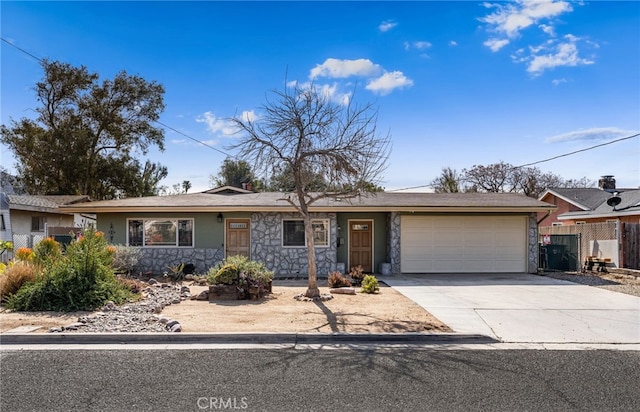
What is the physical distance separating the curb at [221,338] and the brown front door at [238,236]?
910cm

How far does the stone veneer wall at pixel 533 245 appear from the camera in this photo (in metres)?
16.3

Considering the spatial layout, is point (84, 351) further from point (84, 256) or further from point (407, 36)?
point (407, 36)

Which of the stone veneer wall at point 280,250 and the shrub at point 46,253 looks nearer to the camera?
the shrub at point 46,253

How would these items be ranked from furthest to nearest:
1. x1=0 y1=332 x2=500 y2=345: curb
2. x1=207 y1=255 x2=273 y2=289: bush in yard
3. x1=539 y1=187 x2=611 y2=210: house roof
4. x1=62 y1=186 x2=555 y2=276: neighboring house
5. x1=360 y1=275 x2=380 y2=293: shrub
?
x1=539 y1=187 x2=611 y2=210: house roof
x1=62 y1=186 x2=555 y2=276: neighboring house
x1=360 y1=275 x2=380 y2=293: shrub
x1=207 y1=255 x2=273 y2=289: bush in yard
x1=0 y1=332 x2=500 y2=345: curb

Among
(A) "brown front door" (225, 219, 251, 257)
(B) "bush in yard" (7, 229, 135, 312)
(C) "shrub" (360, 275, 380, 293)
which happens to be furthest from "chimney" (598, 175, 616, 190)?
(B) "bush in yard" (7, 229, 135, 312)

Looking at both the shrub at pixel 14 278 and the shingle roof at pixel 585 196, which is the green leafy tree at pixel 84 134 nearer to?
the shrub at pixel 14 278

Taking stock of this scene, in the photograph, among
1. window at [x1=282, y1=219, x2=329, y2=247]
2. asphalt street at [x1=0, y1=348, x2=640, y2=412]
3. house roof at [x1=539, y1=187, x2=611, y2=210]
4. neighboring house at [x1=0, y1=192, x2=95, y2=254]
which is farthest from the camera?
house roof at [x1=539, y1=187, x2=611, y2=210]

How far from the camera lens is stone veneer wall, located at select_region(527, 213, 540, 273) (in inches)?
643

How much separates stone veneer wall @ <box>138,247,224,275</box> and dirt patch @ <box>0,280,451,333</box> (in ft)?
18.0

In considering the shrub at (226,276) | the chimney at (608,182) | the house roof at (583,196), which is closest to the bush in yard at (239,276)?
the shrub at (226,276)

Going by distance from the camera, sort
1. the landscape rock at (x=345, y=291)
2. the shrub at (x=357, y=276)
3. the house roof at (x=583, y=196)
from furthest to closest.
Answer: the house roof at (x=583, y=196) → the shrub at (x=357, y=276) → the landscape rock at (x=345, y=291)

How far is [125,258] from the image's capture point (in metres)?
14.0

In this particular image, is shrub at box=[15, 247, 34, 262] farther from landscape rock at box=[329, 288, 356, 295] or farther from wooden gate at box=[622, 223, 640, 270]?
wooden gate at box=[622, 223, 640, 270]

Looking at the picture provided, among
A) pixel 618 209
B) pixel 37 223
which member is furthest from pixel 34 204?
pixel 618 209
